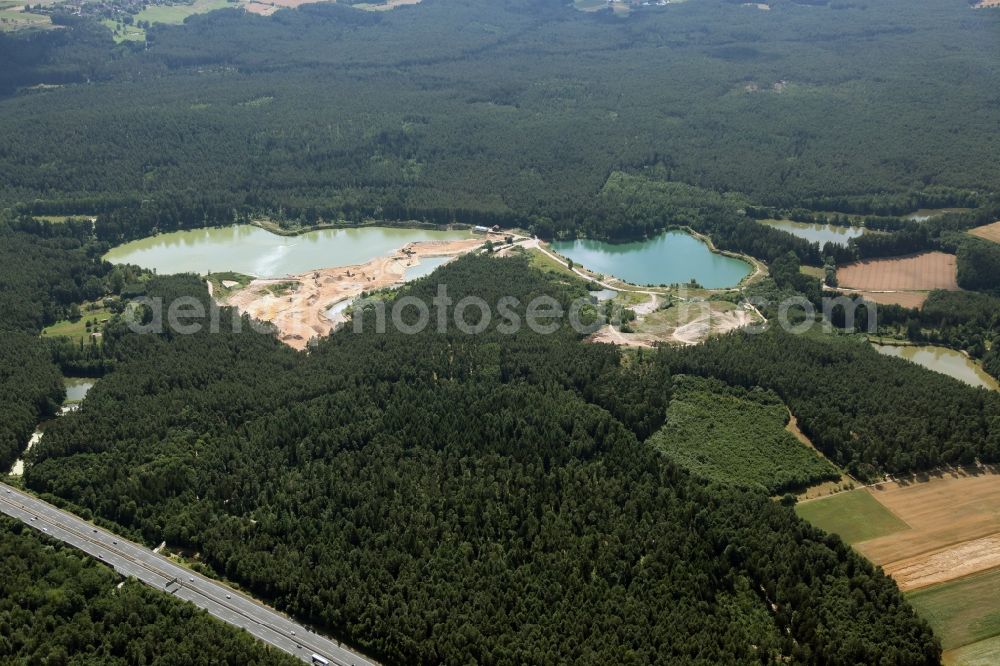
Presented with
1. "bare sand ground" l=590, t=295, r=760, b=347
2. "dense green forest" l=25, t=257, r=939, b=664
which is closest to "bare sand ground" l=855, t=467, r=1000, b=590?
"dense green forest" l=25, t=257, r=939, b=664

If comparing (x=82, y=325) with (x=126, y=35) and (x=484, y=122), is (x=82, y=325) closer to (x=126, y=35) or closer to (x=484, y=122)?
(x=484, y=122)

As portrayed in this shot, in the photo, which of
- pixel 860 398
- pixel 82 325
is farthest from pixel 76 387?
pixel 860 398

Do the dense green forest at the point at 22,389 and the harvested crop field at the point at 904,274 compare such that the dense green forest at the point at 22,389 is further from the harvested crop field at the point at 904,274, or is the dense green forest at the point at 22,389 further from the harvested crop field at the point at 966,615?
the harvested crop field at the point at 904,274

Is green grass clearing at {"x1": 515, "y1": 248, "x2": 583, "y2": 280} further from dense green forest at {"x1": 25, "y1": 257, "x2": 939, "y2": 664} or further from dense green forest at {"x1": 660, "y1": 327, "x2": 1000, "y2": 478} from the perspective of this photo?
dense green forest at {"x1": 660, "y1": 327, "x2": 1000, "y2": 478}

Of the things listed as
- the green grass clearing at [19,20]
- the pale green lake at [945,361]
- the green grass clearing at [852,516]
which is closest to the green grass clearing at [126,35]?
the green grass clearing at [19,20]

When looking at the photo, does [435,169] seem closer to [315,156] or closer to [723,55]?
[315,156]
